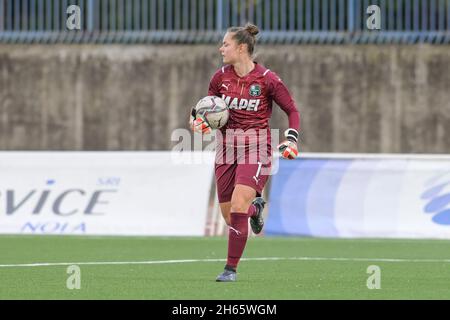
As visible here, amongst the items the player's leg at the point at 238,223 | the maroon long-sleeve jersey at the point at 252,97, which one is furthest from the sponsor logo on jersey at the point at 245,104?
the player's leg at the point at 238,223

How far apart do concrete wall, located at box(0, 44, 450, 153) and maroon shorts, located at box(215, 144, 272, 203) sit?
8881mm

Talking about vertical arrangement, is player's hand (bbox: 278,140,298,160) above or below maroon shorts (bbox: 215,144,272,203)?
above

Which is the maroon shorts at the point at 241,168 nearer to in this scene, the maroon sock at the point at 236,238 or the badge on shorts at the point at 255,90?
the maroon sock at the point at 236,238

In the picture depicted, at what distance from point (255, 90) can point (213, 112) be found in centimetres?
49

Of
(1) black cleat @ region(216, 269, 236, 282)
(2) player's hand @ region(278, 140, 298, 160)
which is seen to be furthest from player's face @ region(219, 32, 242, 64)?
(1) black cleat @ region(216, 269, 236, 282)

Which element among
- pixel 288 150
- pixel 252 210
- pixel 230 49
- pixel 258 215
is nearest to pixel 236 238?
pixel 252 210

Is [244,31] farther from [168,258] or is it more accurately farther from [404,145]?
[404,145]

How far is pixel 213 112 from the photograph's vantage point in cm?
1145

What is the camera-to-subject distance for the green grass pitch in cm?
1004

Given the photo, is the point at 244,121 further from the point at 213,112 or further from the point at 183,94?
the point at 183,94

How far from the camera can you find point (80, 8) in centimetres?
2066

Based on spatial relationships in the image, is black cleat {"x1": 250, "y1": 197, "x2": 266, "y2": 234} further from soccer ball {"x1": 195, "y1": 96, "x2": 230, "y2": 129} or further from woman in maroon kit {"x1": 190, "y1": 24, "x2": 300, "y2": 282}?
soccer ball {"x1": 195, "y1": 96, "x2": 230, "y2": 129}

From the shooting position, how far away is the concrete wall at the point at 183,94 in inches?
806
